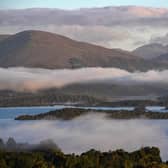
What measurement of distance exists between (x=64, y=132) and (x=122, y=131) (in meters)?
8.64

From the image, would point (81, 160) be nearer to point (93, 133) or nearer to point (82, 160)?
point (82, 160)

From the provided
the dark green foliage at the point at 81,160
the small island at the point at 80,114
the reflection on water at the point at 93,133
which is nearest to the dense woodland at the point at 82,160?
the dark green foliage at the point at 81,160

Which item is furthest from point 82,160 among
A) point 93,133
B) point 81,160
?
point 93,133

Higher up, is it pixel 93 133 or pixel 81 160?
pixel 81 160

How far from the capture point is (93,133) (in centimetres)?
11931

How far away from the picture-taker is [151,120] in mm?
147875

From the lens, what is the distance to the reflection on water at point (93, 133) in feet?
341

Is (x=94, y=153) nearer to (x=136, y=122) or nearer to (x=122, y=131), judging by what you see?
(x=122, y=131)

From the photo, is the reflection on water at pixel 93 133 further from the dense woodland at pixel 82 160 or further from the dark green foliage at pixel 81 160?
the dark green foliage at pixel 81 160

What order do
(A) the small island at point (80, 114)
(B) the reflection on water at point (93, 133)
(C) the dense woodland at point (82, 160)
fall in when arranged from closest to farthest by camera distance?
(C) the dense woodland at point (82, 160)
(B) the reflection on water at point (93, 133)
(A) the small island at point (80, 114)

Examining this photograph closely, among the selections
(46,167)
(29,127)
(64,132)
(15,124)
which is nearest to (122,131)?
(64,132)

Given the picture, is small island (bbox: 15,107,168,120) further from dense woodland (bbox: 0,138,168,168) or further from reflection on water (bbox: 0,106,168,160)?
dense woodland (bbox: 0,138,168,168)

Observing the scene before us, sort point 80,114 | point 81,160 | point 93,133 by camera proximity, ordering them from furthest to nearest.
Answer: point 80,114, point 93,133, point 81,160

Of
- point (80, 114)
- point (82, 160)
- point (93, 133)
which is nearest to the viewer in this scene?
point (82, 160)
